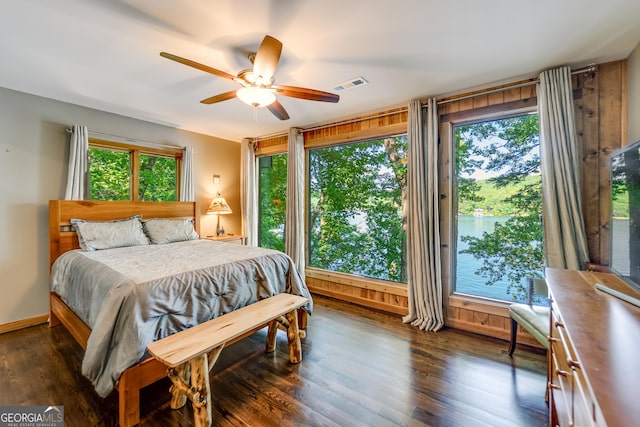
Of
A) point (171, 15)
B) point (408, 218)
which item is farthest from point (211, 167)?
point (408, 218)

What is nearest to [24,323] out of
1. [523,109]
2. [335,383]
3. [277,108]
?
[335,383]

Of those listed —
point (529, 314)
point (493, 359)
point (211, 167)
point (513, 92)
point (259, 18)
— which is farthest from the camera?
point (211, 167)

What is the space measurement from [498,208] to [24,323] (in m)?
5.25

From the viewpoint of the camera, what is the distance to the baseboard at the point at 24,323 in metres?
2.71

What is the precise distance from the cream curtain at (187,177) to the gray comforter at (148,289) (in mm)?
1343

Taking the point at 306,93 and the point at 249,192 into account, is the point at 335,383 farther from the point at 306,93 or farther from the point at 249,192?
the point at 249,192

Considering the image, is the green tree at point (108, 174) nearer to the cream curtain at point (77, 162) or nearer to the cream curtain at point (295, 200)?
the cream curtain at point (77, 162)

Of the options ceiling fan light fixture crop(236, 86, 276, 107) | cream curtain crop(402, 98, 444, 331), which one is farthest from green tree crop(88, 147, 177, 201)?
cream curtain crop(402, 98, 444, 331)

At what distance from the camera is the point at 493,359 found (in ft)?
7.41

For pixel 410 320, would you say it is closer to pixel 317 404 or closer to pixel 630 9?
pixel 317 404

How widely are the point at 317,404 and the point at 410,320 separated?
1640 millimetres

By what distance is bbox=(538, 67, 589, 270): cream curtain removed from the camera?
2170 millimetres

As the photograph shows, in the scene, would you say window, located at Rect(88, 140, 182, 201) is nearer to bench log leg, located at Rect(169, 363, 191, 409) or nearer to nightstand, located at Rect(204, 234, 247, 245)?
nightstand, located at Rect(204, 234, 247, 245)

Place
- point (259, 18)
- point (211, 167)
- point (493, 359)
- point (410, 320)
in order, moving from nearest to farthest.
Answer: point (259, 18) < point (493, 359) < point (410, 320) < point (211, 167)
